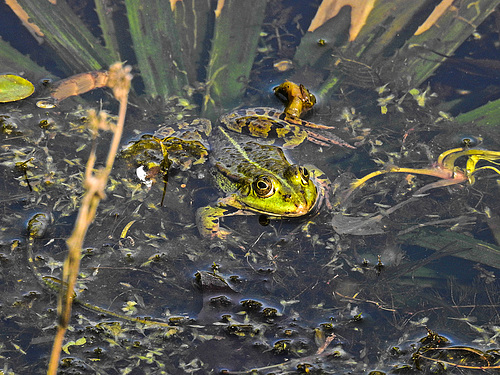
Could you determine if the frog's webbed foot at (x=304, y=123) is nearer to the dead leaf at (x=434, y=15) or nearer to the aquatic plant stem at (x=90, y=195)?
the dead leaf at (x=434, y=15)

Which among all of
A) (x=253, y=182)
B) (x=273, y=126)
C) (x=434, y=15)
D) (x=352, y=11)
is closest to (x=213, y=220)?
(x=253, y=182)

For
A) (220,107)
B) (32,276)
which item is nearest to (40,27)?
(220,107)

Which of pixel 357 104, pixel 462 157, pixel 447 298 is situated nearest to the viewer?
pixel 447 298

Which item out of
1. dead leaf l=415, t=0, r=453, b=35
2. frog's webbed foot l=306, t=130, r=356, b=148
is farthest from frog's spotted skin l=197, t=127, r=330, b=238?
dead leaf l=415, t=0, r=453, b=35

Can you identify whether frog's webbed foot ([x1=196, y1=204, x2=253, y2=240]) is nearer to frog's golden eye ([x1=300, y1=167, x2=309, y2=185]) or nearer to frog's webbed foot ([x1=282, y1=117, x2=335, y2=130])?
frog's golden eye ([x1=300, y1=167, x2=309, y2=185])

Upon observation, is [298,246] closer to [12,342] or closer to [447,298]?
[447,298]
